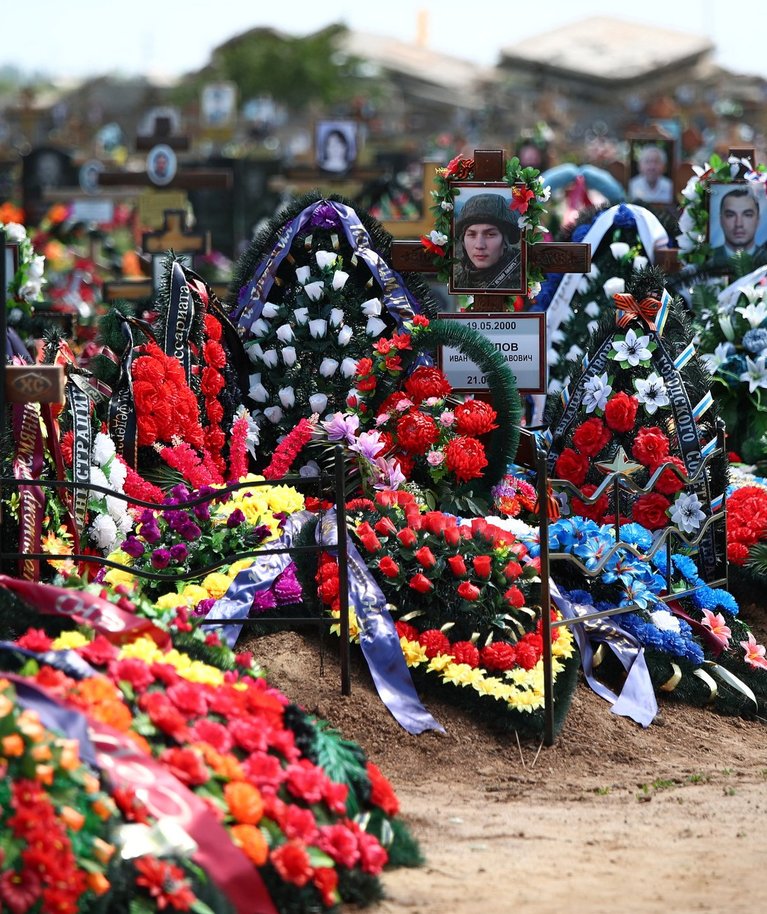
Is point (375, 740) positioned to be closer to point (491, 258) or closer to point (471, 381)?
point (471, 381)

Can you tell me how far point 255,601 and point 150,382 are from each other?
165cm

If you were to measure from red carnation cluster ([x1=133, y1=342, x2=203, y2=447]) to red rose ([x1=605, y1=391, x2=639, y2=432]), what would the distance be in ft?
7.34

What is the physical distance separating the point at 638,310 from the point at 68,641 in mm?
4443

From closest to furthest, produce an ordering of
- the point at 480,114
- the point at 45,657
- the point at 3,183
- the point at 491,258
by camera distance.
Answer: the point at 45,657 → the point at 491,258 → the point at 3,183 → the point at 480,114

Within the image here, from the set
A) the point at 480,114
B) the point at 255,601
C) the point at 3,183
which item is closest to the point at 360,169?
the point at 3,183

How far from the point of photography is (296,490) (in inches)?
338

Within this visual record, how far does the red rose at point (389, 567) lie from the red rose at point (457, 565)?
250 millimetres

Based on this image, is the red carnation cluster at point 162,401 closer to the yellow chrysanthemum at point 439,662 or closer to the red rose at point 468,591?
the red rose at point 468,591

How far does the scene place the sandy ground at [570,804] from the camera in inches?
208

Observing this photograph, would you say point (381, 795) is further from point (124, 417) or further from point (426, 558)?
point (124, 417)

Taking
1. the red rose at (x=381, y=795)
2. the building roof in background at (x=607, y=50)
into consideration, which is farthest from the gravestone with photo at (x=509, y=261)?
the building roof in background at (x=607, y=50)

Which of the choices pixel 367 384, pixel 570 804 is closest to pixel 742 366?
pixel 367 384

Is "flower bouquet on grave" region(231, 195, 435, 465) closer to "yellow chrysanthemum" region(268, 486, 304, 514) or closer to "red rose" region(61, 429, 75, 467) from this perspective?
"yellow chrysanthemum" region(268, 486, 304, 514)

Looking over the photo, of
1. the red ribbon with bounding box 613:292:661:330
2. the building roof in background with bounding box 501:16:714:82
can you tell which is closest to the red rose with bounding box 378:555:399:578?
the red ribbon with bounding box 613:292:661:330
